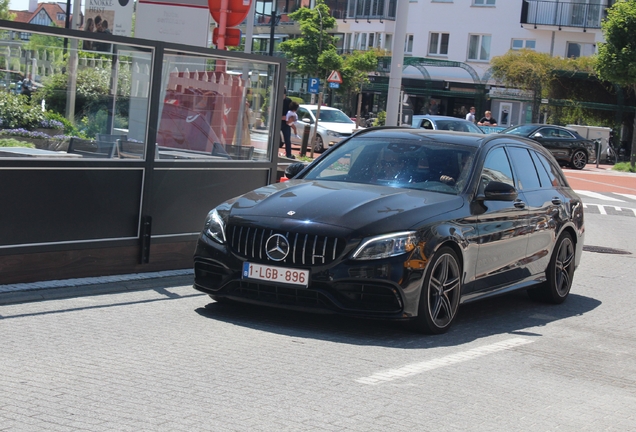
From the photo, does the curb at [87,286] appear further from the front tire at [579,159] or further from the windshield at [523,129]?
the front tire at [579,159]

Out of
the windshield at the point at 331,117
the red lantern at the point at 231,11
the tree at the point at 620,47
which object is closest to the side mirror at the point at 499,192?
the red lantern at the point at 231,11

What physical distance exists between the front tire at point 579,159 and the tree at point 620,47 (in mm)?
2664

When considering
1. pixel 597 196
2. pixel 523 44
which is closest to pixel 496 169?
pixel 597 196

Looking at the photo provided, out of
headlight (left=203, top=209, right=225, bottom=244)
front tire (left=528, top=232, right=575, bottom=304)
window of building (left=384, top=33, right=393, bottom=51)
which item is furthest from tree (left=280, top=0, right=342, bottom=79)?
headlight (left=203, top=209, right=225, bottom=244)

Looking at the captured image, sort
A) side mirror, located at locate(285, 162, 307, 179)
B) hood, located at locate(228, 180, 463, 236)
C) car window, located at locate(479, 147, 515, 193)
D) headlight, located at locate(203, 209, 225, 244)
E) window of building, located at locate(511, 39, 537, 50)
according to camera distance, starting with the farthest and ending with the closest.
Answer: window of building, located at locate(511, 39, 537, 50), side mirror, located at locate(285, 162, 307, 179), car window, located at locate(479, 147, 515, 193), headlight, located at locate(203, 209, 225, 244), hood, located at locate(228, 180, 463, 236)

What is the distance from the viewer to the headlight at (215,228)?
25.2 ft

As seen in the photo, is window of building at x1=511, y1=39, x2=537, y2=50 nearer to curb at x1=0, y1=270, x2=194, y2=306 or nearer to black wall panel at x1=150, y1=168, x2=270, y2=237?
black wall panel at x1=150, y1=168, x2=270, y2=237

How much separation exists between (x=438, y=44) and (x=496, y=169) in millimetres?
57958

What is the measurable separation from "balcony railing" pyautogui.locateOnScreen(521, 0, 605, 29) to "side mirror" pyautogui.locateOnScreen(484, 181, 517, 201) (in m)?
53.6

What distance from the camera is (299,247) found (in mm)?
7223

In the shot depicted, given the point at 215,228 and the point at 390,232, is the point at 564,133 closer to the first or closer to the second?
the point at 215,228

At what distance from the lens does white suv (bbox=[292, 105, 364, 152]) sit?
35125 millimetres

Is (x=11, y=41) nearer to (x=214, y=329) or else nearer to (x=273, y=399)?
(x=214, y=329)

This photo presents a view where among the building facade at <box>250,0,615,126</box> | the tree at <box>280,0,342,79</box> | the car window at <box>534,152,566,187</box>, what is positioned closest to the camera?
the car window at <box>534,152,566,187</box>
